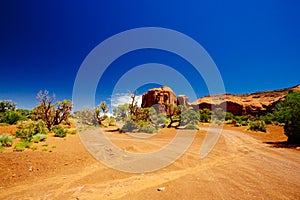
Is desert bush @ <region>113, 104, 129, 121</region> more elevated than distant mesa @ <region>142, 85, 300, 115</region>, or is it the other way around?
distant mesa @ <region>142, 85, 300, 115</region>

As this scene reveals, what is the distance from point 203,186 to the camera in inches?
201

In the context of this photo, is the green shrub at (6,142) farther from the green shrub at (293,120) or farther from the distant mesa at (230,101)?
the distant mesa at (230,101)

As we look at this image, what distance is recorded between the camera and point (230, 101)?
65438 millimetres

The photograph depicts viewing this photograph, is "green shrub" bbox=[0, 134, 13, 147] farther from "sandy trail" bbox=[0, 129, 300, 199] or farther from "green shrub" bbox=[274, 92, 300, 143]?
"green shrub" bbox=[274, 92, 300, 143]

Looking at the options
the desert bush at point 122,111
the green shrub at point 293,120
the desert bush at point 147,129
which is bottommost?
the desert bush at point 147,129

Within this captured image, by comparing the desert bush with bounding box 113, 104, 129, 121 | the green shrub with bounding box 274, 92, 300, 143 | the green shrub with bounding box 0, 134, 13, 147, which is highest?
the desert bush with bounding box 113, 104, 129, 121

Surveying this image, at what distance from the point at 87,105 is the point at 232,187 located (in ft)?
126

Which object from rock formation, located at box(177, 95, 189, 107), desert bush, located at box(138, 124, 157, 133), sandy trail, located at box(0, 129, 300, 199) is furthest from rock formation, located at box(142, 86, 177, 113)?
sandy trail, located at box(0, 129, 300, 199)

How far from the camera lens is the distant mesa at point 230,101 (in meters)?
63.2

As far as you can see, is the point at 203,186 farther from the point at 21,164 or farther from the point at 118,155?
the point at 21,164

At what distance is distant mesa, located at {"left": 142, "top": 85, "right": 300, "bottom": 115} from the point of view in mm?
Answer: 63188

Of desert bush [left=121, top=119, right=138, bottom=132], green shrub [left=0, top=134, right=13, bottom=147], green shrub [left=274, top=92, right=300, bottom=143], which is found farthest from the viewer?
desert bush [left=121, top=119, right=138, bottom=132]

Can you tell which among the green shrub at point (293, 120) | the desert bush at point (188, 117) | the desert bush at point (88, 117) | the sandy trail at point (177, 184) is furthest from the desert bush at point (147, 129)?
the desert bush at point (88, 117)

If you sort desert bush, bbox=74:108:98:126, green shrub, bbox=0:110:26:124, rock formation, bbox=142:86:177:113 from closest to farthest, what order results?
green shrub, bbox=0:110:26:124 < desert bush, bbox=74:108:98:126 < rock formation, bbox=142:86:177:113
